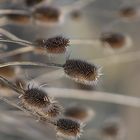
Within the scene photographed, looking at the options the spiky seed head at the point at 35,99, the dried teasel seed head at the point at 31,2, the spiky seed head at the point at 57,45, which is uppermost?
the dried teasel seed head at the point at 31,2

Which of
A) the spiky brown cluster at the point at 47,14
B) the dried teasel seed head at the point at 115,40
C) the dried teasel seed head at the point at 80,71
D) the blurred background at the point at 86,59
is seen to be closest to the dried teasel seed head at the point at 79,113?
the blurred background at the point at 86,59

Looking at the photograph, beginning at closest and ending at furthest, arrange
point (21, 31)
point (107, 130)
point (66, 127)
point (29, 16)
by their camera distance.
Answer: point (66, 127)
point (29, 16)
point (107, 130)
point (21, 31)

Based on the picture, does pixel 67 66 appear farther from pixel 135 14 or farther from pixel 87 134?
pixel 87 134

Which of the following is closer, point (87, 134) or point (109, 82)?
point (87, 134)

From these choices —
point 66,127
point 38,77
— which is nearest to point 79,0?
point 38,77

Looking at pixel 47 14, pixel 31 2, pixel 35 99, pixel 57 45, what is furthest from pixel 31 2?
pixel 35 99

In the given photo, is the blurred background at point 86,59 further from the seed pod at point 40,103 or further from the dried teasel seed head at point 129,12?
the seed pod at point 40,103

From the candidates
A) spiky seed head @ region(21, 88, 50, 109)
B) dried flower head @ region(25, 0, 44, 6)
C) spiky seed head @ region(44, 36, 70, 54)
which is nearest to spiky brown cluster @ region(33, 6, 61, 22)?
dried flower head @ region(25, 0, 44, 6)

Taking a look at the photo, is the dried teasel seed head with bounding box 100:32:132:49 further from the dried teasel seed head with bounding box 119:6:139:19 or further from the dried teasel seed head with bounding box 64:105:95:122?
the dried teasel seed head with bounding box 64:105:95:122
